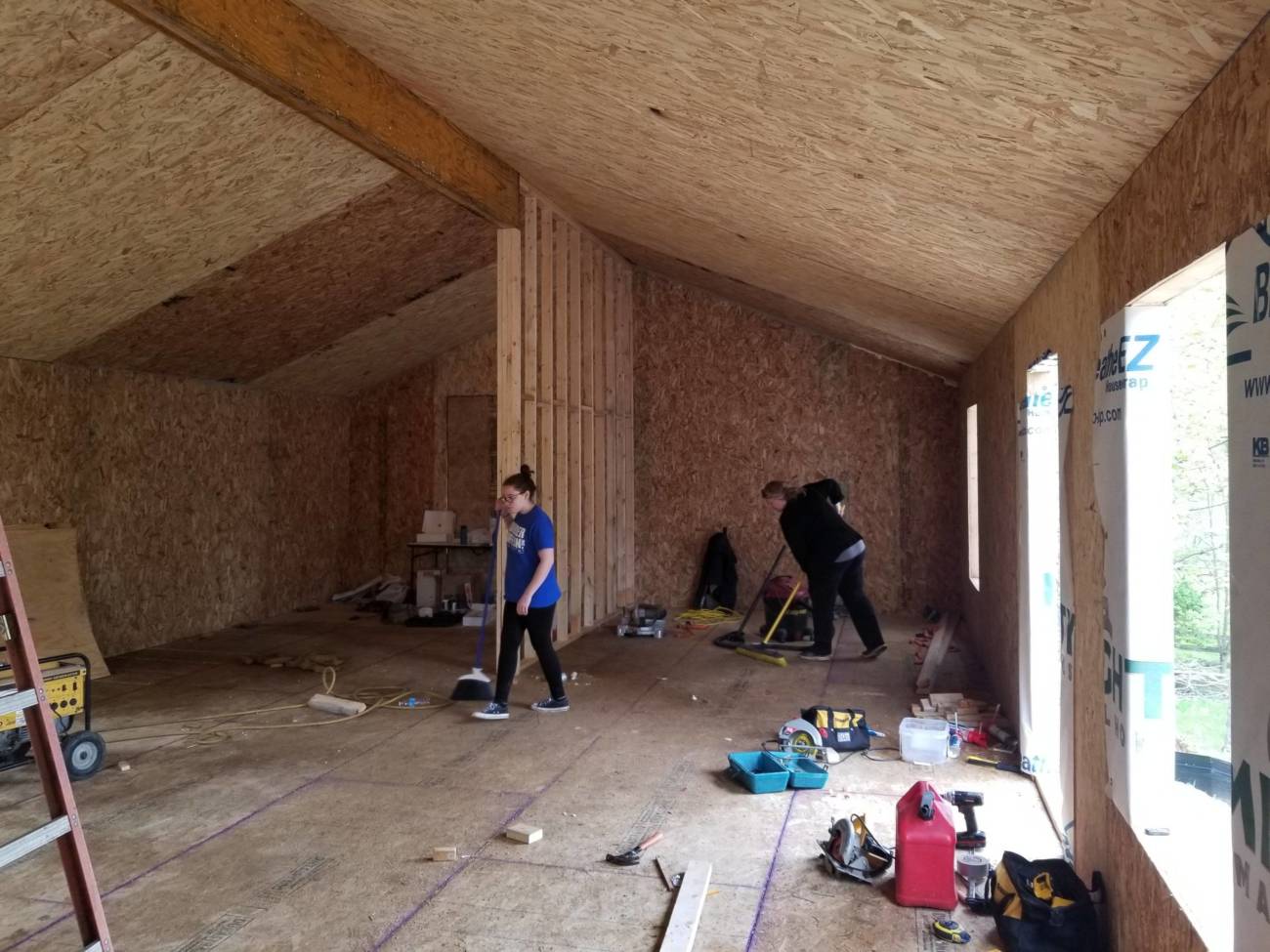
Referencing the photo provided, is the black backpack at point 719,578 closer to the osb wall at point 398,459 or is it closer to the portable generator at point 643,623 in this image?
the portable generator at point 643,623

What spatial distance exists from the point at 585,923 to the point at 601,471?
6.05 metres

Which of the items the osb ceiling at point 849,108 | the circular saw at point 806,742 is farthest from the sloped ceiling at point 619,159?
the circular saw at point 806,742

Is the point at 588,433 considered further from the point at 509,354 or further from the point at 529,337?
the point at 509,354

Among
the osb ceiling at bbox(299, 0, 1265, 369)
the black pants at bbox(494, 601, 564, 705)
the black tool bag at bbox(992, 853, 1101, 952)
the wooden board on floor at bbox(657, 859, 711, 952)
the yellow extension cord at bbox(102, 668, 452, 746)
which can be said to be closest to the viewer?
the osb ceiling at bbox(299, 0, 1265, 369)

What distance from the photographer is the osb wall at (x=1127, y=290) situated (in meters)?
1.69

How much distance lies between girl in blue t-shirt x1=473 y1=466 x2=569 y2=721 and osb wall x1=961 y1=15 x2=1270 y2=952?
8.69 ft

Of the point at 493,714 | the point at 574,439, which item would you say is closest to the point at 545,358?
the point at 574,439

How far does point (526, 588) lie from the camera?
546 cm

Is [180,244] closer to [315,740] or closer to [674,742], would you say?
[315,740]

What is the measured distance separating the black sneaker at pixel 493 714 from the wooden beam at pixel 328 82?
10.5 ft

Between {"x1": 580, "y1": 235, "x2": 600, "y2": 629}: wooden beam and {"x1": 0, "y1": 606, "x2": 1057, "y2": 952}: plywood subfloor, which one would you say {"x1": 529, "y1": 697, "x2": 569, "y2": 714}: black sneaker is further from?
{"x1": 580, "y1": 235, "x2": 600, "y2": 629}: wooden beam

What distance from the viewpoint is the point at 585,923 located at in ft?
10.0

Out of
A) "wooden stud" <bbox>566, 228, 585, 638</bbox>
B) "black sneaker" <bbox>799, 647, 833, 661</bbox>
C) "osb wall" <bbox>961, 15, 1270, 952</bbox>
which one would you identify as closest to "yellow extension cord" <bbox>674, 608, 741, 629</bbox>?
"wooden stud" <bbox>566, 228, 585, 638</bbox>

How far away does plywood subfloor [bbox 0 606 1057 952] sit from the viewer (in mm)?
3053
